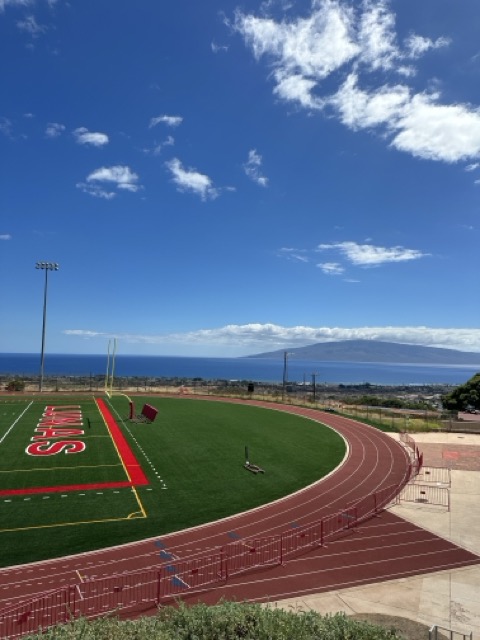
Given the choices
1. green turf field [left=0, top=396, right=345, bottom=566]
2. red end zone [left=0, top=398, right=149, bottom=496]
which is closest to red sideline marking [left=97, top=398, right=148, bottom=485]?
red end zone [left=0, top=398, right=149, bottom=496]

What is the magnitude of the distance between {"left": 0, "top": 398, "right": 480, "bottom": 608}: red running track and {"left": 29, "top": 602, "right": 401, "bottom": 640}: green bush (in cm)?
433

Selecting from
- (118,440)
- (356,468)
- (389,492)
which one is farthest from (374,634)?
(118,440)

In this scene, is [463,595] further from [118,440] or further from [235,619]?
[118,440]

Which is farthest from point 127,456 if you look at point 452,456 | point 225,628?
point 452,456

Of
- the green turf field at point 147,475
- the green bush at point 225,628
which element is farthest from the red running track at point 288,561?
the green bush at point 225,628

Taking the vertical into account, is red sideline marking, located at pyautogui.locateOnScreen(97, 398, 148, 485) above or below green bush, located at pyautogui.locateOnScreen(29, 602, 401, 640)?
below

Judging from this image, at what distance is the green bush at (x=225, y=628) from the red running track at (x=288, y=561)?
14.2 ft

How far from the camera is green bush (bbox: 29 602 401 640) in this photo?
6.88 metres

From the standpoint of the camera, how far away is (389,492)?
20.7 m

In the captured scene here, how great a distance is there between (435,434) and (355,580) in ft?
88.7

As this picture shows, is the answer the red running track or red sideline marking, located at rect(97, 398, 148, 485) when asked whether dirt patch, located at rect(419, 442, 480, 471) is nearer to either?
Answer: the red running track

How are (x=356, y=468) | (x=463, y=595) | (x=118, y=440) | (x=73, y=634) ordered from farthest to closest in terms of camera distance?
(x=118, y=440)
(x=356, y=468)
(x=463, y=595)
(x=73, y=634)

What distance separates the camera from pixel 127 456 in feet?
80.6

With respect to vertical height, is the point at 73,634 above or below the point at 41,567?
above
